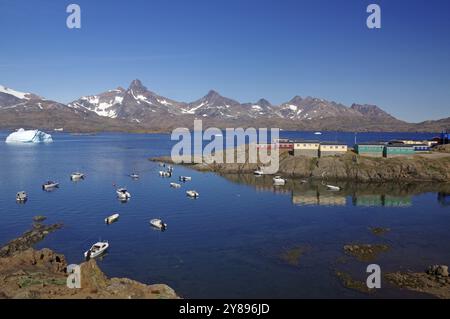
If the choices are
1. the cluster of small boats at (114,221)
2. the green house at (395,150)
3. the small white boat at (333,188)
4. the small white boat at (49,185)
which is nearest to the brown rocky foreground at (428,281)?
the cluster of small boats at (114,221)

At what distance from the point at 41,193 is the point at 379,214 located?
68.5 metres

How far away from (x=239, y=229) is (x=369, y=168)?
57608 mm

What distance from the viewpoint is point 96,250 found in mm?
45531

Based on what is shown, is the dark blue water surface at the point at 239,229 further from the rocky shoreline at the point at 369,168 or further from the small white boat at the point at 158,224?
the rocky shoreline at the point at 369,168

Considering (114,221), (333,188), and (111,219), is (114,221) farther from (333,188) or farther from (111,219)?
(333,188)

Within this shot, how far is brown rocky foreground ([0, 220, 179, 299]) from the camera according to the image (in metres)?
26.9

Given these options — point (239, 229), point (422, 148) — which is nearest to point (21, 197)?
point (239, 229)

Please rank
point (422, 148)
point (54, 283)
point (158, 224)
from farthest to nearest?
1. point (422, 148)
2. point (158, 224)
3. point (54, 283)

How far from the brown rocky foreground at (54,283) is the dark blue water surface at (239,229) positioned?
5370 mm

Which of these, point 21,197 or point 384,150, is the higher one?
point 384,150
